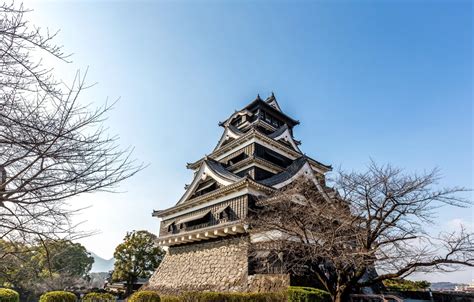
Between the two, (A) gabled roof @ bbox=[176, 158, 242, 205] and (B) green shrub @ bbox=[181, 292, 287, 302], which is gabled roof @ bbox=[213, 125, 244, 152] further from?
(B) green shrub @ bbox=[181, 292, 287, 302]

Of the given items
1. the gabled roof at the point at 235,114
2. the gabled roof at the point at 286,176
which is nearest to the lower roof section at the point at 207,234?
the gabled roof at the point at 286,176

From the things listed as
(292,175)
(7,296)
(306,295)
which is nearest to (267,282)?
(306,295)

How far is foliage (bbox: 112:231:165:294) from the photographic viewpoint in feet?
77.6

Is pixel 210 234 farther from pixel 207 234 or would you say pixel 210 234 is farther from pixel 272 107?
pixel 272 107

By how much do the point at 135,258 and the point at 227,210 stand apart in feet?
49.3

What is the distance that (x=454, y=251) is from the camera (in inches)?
249

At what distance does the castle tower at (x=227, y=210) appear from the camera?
12602 millimetres

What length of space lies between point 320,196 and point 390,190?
14.8 feet

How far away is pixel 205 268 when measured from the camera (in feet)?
45.8

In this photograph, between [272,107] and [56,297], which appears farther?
[272,107]

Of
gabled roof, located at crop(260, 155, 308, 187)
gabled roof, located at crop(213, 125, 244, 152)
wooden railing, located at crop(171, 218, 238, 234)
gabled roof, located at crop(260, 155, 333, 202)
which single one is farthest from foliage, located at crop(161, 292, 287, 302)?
gabled roof, located at crop(213, 125, 244, 152)

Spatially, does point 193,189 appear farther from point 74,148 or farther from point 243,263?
point 74,148

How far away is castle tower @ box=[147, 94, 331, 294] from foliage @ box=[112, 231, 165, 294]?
23.7 ft

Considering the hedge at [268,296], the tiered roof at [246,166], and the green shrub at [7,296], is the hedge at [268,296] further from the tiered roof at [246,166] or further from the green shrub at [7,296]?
the green shrub at [7,296]
